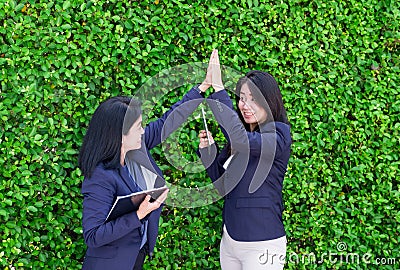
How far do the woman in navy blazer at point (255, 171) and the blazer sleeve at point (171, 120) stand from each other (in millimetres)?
105

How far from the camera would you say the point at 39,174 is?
326cm

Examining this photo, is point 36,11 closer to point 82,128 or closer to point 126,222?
point 82,128

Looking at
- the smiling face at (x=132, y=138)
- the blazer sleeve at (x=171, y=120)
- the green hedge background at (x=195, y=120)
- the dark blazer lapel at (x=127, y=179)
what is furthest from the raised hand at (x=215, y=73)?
the dark blazer lapel at (x=127, y=179)

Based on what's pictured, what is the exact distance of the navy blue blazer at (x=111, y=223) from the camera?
2598mm

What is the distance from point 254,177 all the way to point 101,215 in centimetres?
88

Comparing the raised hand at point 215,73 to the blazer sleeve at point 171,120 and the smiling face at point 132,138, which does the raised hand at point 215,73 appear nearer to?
the blazer sleeve at point 171,120

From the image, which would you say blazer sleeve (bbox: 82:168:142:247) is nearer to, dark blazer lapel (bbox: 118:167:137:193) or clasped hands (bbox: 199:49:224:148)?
dark blazer lapel (bbox: 118:167:137:193)

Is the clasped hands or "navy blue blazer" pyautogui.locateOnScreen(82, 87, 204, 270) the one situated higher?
the clasped hands

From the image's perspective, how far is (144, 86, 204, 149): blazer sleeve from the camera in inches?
123

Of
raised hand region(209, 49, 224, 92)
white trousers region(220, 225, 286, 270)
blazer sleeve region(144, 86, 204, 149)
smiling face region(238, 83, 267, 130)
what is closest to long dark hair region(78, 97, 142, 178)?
blazer sleeve region(144, 86, 204, 149)

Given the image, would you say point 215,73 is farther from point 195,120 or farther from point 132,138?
point 132,138

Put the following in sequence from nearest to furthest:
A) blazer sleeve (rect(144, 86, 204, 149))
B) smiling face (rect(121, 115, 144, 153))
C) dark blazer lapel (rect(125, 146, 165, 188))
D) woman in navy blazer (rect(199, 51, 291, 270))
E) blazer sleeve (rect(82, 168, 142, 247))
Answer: blazer sleeve (rect(82, 168, 142, 247))
smiling face (rect(121, 115, 144, 153))
dark blazer lapel (rect(125, 146, 165, 188))
woman in navy blazer (rect(199, 51, 291, 270))
blazer sleeve (rect(144, 86, 204, 149))

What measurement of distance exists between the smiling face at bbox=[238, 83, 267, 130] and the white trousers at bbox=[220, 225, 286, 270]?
0.62 metres

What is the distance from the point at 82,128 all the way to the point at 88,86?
24 cm
